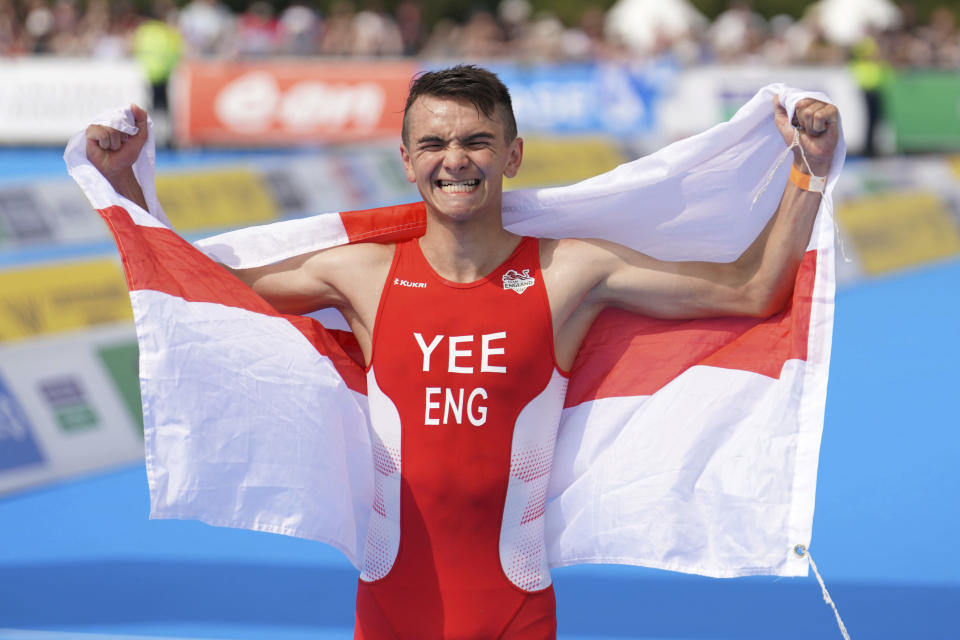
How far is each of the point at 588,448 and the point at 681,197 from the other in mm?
766

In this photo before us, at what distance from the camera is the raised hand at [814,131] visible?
3094mm

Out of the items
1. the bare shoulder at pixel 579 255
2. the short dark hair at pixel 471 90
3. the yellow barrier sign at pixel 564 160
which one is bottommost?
the yellow barrier sign at pixel 564 160

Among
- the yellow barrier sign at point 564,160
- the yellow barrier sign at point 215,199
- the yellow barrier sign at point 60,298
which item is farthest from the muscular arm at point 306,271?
the yellow barrier sign at point 564,160

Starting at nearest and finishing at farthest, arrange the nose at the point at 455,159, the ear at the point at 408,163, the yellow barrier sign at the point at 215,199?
the nose at the point at 455,159 → the ear at the point at 408,163 → the yellow barrier sign at the point at 215,199

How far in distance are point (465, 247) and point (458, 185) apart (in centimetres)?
20

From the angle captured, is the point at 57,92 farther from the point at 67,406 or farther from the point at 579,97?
the point at 67,406

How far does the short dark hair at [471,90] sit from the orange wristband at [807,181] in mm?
764

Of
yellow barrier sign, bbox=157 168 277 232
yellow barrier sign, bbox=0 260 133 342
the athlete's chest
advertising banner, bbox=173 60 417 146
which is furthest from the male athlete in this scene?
advertising banner, bbox=173 60 417 146

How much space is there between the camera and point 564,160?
16328mm

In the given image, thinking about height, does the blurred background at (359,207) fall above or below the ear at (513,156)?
below

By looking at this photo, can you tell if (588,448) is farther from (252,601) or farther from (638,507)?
(252,601)

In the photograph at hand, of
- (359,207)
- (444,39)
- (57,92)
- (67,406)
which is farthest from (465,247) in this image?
(444,39)

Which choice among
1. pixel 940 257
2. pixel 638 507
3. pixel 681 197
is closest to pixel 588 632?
pixel 638 507

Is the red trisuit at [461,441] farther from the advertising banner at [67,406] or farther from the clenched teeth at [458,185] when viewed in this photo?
the advertising banner at [67,406]
